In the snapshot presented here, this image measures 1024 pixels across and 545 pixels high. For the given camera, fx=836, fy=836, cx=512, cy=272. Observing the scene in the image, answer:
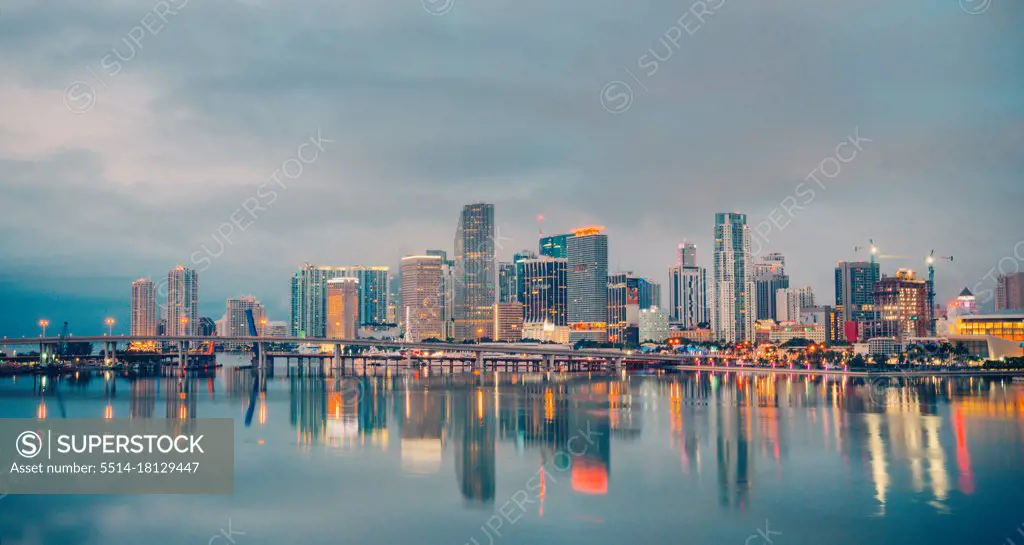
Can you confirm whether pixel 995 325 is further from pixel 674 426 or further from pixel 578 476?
pixel 578 476

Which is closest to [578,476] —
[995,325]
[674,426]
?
[674,426]

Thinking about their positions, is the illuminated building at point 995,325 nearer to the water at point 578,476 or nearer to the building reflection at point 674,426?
the building reflection at point 674,426

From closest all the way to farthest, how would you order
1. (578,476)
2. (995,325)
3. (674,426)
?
(578,476), (674,426), (995,325)

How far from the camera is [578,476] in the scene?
40.7m

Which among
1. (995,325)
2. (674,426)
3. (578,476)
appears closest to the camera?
(578,476)

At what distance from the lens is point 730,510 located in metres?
33.8

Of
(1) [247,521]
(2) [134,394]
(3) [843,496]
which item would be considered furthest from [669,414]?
(2) [134,394]

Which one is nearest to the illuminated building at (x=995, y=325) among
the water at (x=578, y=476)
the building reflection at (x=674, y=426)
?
the building reflection at (x=674, y=426)

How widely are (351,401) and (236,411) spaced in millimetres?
11922

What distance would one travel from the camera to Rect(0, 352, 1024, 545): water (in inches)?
1235

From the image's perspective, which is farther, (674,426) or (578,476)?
(674,426)

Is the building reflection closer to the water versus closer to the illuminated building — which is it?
the water

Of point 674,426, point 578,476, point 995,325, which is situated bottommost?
point 674,426

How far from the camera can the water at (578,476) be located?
3138 centimetres
